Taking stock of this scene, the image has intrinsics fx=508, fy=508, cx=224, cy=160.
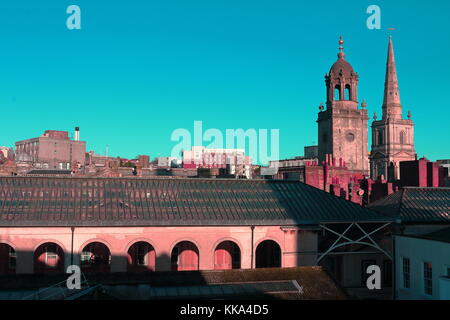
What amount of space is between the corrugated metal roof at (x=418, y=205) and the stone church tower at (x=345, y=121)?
5903 centimetres

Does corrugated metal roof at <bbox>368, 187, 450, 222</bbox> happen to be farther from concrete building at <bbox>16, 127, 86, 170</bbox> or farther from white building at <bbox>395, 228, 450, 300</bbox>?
concrete building at <bbox>16, 127, 86, 170</bbox>

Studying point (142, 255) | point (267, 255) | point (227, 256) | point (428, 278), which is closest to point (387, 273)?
point (428, 278)

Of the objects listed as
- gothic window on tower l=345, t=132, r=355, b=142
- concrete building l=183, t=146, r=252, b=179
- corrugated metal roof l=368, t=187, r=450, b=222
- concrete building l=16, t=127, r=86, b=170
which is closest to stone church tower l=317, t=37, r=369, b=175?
gothic window on tower l=345, t=132, r=355, b=142

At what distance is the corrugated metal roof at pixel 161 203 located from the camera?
2695 cm

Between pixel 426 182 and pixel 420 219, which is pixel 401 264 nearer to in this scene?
pixel 420 219

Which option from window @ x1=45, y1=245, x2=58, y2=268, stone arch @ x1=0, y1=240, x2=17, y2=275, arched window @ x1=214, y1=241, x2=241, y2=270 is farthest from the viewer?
arched window @ x1=214, y1=241, x2=241, y2=270

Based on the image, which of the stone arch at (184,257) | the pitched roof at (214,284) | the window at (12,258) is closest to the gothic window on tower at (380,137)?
the stone arch at (184,257)

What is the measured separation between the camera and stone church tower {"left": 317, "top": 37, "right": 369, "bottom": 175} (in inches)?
3698

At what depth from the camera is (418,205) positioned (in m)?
32.5

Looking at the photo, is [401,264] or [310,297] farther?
[401,264]

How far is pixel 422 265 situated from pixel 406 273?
183 centimetres
